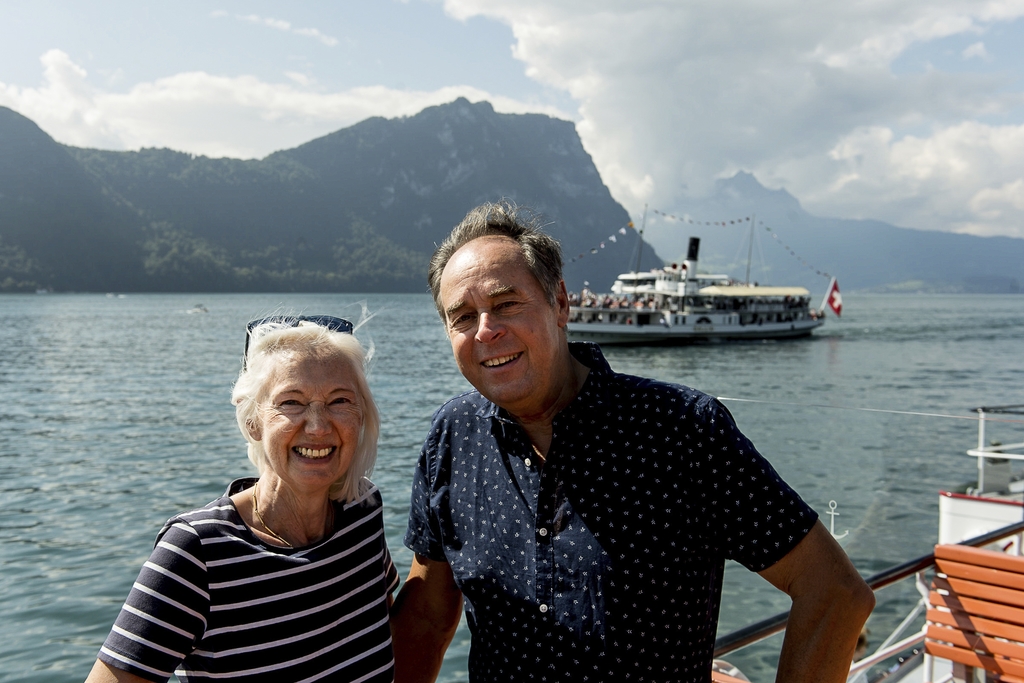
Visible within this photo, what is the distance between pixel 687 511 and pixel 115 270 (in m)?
142

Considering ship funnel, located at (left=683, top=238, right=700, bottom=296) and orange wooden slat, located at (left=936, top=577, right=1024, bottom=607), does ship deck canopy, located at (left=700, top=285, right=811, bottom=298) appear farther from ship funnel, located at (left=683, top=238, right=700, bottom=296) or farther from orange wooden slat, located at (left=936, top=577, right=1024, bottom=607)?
orange wooden slat, located at (left=936, top=577, right=1024, bottom=607)

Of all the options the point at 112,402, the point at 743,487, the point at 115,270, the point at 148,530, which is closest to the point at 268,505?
the point at 743,487

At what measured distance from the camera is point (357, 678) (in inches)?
69.0

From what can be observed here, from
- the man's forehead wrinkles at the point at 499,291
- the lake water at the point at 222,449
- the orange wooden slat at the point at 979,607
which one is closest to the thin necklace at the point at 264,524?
the lake water at the point at 222,449

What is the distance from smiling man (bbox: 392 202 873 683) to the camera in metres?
1.54

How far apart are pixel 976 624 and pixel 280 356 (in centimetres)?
289

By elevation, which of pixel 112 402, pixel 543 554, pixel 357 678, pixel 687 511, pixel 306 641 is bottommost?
pixel 112 402

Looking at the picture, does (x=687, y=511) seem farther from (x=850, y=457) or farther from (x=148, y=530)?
(x=850, y=457)

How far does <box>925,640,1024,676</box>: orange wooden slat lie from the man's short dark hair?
2466mm

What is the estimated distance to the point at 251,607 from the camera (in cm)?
160

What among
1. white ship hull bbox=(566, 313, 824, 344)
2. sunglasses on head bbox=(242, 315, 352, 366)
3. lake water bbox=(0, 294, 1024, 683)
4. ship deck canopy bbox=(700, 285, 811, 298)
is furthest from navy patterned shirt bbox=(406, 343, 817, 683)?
ship deck canopy bbox=(700, 285, 811, 298)

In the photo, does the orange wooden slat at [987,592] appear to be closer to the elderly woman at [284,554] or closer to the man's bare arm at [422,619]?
the man's bare arm at [422,619]

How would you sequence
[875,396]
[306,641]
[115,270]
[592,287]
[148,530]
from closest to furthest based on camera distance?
[306,641], [148,530], [875,396], [115,270], [592,287]

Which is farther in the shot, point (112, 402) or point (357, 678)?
point (112, 402)
